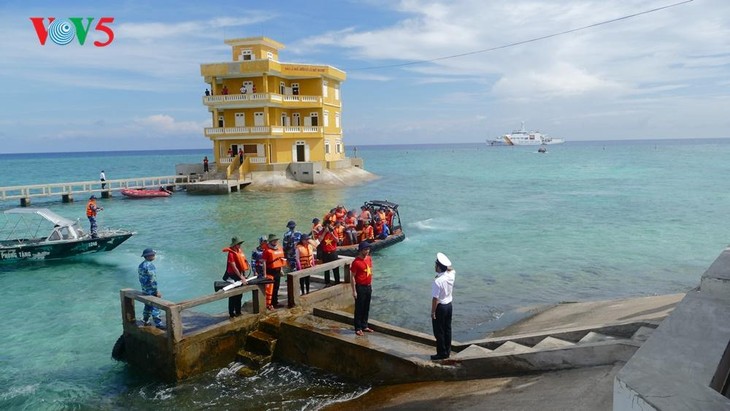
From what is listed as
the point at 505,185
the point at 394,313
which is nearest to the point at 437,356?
the point at 394,313

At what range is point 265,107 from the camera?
1923 inches

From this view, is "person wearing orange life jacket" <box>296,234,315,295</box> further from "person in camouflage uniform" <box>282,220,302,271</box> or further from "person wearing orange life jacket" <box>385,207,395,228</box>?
"person wearing orange life jacket" <box>385,207,395,228</box>

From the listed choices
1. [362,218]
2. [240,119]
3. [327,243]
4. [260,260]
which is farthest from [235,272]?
[240,119]

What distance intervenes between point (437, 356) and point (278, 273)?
14.8ft

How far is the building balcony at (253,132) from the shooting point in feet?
160

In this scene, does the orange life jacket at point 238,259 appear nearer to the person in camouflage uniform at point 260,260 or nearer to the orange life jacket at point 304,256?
the person in camouflage uniform at point 260,260

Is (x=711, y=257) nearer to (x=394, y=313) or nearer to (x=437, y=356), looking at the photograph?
(x=394, y=313)

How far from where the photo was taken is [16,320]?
47.1 ft

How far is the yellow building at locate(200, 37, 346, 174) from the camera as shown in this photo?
4862 cm

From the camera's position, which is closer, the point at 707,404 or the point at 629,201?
the point at 707,404

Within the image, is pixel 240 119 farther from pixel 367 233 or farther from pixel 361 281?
pixel 361 281

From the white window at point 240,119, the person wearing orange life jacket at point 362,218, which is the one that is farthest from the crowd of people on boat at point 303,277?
the white window at point 240,119

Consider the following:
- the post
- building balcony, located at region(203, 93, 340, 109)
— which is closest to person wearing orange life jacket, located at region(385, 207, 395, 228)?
the post

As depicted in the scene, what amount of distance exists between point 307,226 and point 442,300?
2212 centimetres
